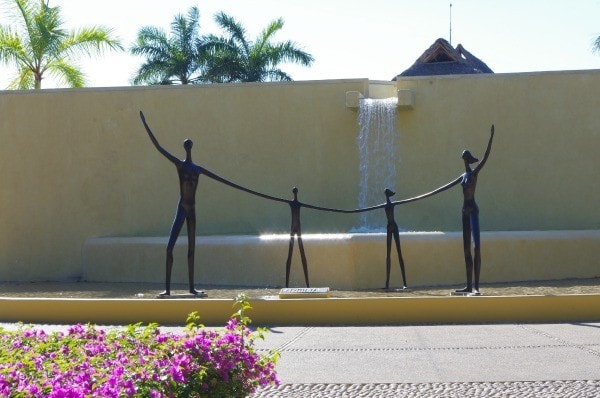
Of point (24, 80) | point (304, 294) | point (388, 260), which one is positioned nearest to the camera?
point (304, 294)

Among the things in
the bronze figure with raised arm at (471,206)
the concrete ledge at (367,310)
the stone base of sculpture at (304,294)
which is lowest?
the concrete ledge at (367,310)

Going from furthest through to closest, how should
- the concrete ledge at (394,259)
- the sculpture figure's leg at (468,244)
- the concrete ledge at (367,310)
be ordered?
the concrete ledge at (394,259), the sculpture figure's leg at (468,244), the concrete ledge at (367,310)

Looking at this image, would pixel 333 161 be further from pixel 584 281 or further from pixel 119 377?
pixel 119 377

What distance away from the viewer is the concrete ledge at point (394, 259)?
1411 cm

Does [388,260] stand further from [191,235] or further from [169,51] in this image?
[169,51]

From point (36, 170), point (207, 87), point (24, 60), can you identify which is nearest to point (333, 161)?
point (207, 87)

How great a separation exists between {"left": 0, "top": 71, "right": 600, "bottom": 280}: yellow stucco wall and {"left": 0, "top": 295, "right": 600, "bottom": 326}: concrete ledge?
246 inches

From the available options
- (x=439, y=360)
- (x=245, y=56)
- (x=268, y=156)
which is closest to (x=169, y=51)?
(x=245, y=56)

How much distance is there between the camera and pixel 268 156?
1716cm

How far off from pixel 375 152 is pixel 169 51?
66.2ft

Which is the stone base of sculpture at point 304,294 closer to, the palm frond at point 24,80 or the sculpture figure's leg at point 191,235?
the sculpture figure's leg at point 191,235

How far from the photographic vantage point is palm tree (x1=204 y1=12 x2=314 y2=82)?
115 feet

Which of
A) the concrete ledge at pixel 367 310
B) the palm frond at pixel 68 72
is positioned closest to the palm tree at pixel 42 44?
the palm frond at pixel 68 72

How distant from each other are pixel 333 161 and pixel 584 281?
16.2 feet
